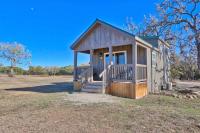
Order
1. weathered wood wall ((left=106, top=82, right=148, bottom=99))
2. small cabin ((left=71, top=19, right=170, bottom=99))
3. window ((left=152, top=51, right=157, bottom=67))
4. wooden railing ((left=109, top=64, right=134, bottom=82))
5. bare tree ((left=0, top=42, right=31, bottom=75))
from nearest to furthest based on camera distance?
1. weathered wood wall ((left=106, top=82, right=148, bottom=99))
2. small cabin ((left=71, top=19, right=170, bottom=99))
3. wooden railing ((left=109, top=64, right=134, bottom=82))
4. window ((left=152, top=51, right=157, bottom=67))
5. bare tree ((left=0, top=42, right=31, bottom=75))

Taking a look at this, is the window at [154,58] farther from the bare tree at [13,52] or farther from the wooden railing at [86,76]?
the bare tree at [13,52]

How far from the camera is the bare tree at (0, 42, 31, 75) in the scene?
42188 mm

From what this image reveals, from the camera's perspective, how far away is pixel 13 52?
4262cm

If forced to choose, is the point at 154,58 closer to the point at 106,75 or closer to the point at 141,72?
the point at 141,72

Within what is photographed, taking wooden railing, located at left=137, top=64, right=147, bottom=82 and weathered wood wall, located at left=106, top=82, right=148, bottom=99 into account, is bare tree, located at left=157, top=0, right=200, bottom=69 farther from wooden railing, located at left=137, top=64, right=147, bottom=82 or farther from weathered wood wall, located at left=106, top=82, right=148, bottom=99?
weathered wood wall, located at left=106, top=82, right=148, bottom=99

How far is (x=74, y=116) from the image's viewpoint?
566 cm

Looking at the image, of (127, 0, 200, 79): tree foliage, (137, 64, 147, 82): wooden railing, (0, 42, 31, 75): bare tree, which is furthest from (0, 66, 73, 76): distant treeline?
(137, 64, 147, 82): wooden railing

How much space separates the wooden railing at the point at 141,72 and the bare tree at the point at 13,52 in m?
38.8

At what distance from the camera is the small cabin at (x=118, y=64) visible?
10461 millimetres

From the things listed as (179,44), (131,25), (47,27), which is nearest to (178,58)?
(179,44)

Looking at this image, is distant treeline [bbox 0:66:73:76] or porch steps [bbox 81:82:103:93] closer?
porch steps [bbox 81:82:103:93]

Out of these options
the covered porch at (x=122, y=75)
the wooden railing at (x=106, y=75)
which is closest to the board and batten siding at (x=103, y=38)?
the covered porch at (x=122, y=75)

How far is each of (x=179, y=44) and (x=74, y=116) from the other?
18.8m

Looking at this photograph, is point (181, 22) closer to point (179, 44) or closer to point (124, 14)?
point (179, 44)
